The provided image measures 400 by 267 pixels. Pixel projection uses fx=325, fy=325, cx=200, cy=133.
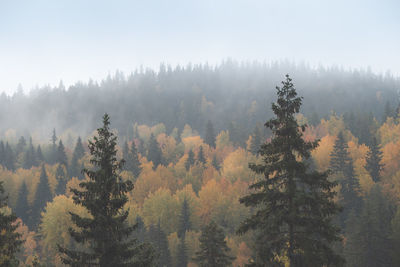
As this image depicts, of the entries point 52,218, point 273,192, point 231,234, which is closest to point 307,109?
Answer: point 231,234

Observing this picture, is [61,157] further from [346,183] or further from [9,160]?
[346,183]

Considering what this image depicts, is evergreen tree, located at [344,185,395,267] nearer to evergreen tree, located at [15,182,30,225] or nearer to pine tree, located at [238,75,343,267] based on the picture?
pine tree, located at [238,75,343,267]

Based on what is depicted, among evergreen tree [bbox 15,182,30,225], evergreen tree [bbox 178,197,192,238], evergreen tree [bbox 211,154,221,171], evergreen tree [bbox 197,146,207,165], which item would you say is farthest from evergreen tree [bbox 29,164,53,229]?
evergreen tree [bbox 211,154,221,171]

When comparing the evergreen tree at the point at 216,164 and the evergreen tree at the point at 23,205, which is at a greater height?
the evergreen tree at the point at 216,164

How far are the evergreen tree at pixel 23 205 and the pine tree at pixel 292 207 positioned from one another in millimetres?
94654

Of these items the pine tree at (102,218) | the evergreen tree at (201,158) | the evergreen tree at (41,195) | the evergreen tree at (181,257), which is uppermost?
the pine tree at (102,218)

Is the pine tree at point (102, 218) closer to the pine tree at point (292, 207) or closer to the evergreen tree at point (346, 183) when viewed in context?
the pine tree at point (292, 207)

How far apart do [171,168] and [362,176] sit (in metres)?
57.8

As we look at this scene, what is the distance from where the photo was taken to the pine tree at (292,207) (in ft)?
35.0

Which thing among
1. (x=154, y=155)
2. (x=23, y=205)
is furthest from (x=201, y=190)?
(x=23, y=205)

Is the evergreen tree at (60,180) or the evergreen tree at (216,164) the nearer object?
the evergreen tree at (60,180)

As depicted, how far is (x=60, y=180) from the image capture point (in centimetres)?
10231

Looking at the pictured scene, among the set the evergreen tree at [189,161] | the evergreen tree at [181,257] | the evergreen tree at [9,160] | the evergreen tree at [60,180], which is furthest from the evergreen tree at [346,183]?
the evergreen tree at [9,160]

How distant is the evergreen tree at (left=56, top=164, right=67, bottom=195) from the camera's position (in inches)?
3974
